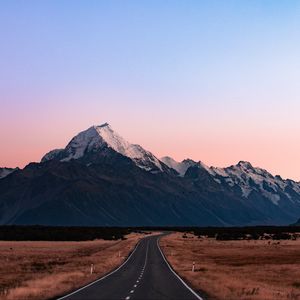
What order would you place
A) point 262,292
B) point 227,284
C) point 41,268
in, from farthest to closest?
point 41,268, point 227,284, point 262,292

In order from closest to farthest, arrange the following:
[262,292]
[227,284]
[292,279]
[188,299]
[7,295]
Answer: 1. [188,299]
2. [7,295]
3. [262,292]
4. [227,284]
5. [292,279]

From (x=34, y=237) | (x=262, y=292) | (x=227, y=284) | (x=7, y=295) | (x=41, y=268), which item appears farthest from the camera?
(x=34, y=237)

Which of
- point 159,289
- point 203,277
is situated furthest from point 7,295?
point 203,277

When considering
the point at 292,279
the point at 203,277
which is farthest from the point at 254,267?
the point at 203,277

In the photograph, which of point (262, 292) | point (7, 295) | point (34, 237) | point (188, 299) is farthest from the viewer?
point (34, 237)

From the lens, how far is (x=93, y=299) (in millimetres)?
28750

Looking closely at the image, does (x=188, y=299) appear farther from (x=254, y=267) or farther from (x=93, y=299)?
(x=254, y=267)

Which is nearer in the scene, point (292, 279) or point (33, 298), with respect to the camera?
point (33, 298)

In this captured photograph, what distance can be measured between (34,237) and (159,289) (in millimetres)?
121677

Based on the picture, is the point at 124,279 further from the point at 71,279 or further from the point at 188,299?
the point at 188,299

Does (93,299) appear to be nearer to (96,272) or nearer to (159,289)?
(159,289)

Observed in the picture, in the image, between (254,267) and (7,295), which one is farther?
(254,267)

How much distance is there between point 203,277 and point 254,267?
1669 centimetres

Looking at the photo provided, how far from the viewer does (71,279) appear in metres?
41.5
